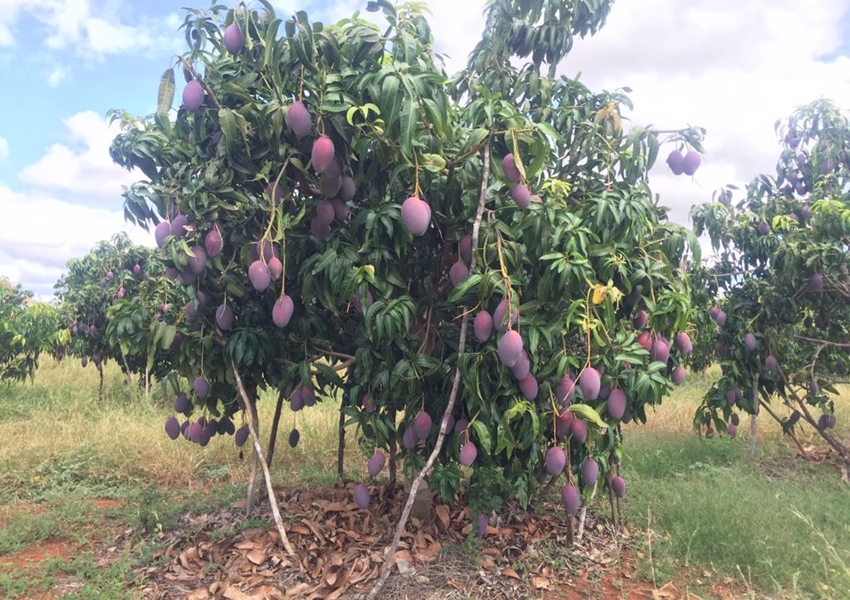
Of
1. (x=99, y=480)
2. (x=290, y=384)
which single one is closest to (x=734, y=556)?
(x=290, y=384)

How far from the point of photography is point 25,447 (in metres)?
5.02

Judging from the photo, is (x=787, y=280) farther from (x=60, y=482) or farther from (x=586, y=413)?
(x=60, y=482)

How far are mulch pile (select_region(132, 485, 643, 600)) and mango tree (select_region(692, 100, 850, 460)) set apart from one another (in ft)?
8.30

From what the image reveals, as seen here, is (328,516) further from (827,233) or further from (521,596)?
(827,233)

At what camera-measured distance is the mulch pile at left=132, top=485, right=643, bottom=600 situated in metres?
2.62

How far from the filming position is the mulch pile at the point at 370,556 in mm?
2622

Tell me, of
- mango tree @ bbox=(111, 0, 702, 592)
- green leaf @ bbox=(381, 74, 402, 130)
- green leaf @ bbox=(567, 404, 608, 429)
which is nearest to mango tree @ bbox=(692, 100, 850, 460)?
mango tree @ bbox=(111, 0, 702, 592)

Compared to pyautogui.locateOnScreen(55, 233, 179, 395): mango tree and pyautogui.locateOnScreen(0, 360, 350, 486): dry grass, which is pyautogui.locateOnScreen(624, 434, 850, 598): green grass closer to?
pyautogui.locateOnScreen(0, 360, 350, 486): dry grass

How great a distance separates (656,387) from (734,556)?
4.48 ft

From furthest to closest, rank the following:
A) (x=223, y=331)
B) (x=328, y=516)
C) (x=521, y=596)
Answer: (x=328, y=516), (x=223, y=331), (x=521, y=596)

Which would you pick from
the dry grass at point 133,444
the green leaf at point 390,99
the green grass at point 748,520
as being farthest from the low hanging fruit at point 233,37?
the dry grass at point 133,444

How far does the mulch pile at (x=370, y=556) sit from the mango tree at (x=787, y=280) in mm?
2531

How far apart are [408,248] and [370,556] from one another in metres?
1.51

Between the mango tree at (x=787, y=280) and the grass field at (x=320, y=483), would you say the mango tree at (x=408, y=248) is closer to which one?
the grass field at (x=320, y=483)
